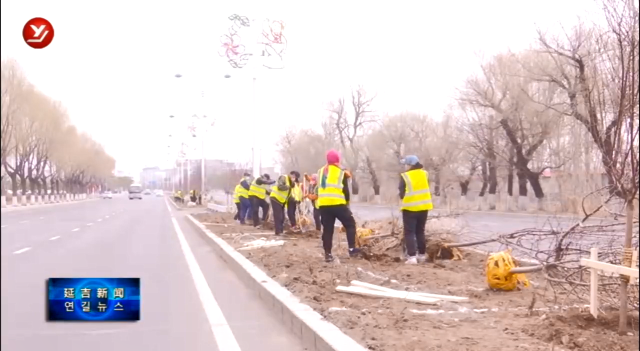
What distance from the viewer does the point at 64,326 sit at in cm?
608

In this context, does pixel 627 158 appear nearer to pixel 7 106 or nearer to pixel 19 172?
pixel 7 106

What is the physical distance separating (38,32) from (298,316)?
3.37 meters

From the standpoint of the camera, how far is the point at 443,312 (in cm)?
671

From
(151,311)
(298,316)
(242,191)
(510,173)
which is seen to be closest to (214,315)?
(151,311)

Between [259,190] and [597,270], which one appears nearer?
[597,270]

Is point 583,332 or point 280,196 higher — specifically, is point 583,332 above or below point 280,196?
below

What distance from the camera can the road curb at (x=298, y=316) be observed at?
5.44 meters

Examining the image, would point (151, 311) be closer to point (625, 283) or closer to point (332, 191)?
point (332, 191)

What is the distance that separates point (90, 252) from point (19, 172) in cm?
760

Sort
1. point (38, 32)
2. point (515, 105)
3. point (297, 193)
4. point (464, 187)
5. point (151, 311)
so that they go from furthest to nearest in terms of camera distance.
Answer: point (464, 187) → point (515, 105) → point (297, 193) → point (151, 311) → point (38, 32)

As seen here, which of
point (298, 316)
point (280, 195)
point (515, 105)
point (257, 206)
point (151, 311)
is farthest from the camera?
point (515, 105)

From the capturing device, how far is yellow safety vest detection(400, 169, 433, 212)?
9938 mm

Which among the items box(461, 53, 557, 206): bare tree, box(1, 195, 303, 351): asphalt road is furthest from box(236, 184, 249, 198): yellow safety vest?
box(461, 53, 557, 206): bare tree

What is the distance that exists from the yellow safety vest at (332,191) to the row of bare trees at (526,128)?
11.2 feet
